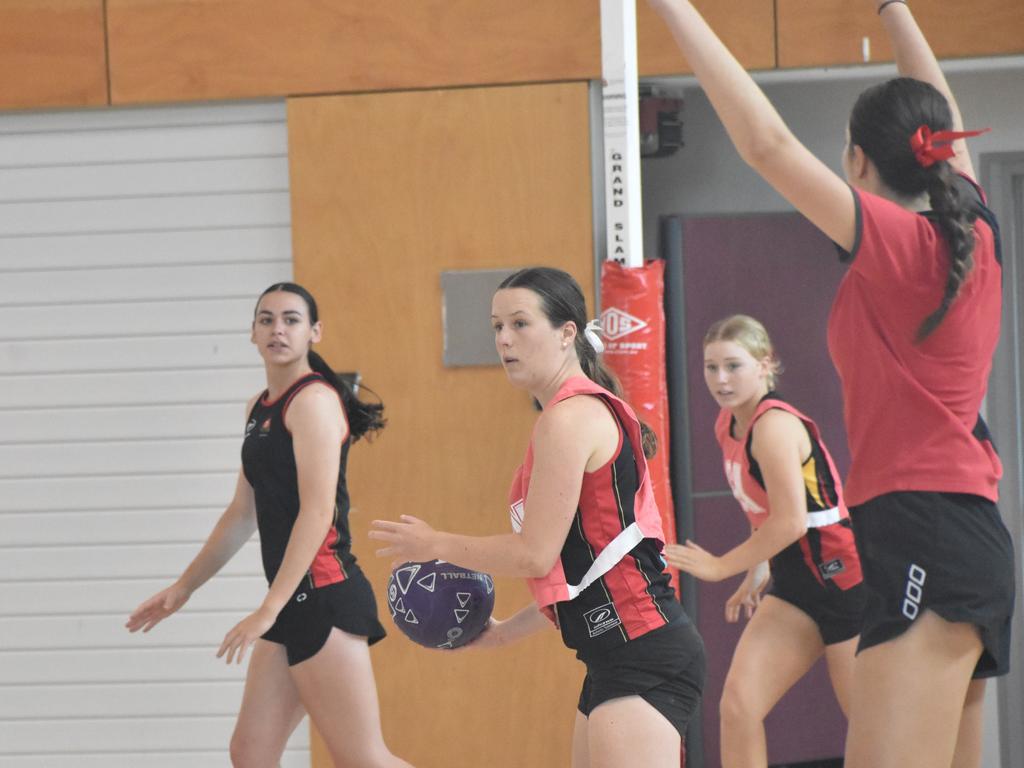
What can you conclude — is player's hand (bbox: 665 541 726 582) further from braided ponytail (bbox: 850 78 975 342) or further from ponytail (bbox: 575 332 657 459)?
braided ponytail (bbox: 850 78 975 342)

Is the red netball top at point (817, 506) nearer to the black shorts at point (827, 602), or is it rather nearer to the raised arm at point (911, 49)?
the black shorts at point (827, 602)

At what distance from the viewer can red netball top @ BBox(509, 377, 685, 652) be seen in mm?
2822

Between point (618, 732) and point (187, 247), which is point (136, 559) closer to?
point (187, 247)

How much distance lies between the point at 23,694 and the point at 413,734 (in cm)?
197

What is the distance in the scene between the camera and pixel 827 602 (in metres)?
4.35

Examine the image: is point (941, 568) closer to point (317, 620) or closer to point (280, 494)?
point (317, 620)

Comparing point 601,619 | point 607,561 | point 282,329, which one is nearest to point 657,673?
point 601,619

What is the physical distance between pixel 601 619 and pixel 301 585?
1.57m

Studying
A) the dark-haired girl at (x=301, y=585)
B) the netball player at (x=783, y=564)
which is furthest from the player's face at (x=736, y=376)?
the dark-haired girl at (x=301, y=585)

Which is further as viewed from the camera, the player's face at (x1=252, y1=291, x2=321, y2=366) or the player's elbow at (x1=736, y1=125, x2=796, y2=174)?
the player's face at (x1=252, y1=291, x2=321, y2=366)

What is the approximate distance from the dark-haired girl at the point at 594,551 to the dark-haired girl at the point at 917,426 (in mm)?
470

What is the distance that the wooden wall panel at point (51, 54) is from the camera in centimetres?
593

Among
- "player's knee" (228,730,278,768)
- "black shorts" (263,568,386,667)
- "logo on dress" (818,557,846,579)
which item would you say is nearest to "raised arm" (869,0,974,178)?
"logo on dress" (818,557,846,579)

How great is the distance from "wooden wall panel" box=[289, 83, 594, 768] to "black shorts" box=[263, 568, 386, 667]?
1.59m
